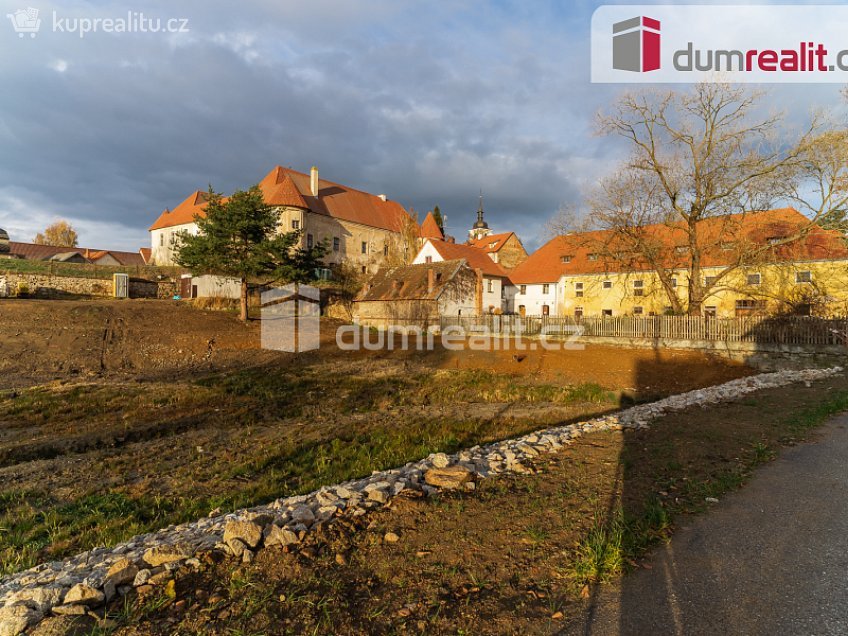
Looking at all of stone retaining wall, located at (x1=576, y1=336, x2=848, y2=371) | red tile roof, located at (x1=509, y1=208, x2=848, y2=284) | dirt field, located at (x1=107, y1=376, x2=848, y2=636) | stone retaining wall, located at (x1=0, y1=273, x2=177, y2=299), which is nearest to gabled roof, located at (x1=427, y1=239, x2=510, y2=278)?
red tile roof, located at (x1=509, y1=208, x2=848, y2=284)

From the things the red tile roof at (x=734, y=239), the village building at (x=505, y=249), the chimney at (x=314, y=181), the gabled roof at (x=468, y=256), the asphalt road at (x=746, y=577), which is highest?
the chimney at (x=314, y=181)

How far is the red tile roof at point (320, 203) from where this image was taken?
50125 mm

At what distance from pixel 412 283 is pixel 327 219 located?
20.5 metres

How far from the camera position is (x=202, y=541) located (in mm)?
4250

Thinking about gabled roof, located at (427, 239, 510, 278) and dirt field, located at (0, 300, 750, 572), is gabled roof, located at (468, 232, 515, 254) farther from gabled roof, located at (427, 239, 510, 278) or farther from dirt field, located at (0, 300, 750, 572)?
dirt field, located at (0, 300, 750, 572)

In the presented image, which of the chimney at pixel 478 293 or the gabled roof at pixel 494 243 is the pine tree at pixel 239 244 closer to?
the chimney at pixel 478 293

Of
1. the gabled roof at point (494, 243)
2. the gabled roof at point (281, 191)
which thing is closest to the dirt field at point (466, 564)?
the gabled roof at point (281, 191)

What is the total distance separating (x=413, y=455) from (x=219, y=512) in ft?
12.9

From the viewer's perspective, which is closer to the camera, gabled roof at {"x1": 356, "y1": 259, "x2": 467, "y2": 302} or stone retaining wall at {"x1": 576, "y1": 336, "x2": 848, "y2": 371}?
stone retaining wall at {"x1": 576, "y1": 336, "x2": 848, "y2": 371}

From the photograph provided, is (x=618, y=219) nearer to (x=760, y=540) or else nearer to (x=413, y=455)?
(x=413, y=455)

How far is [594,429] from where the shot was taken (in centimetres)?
892

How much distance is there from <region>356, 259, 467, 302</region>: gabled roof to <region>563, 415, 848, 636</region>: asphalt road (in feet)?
107

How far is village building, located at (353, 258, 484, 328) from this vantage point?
3731 cm

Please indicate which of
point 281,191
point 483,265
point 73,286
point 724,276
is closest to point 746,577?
point 724,276
